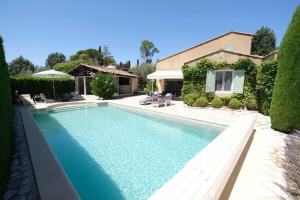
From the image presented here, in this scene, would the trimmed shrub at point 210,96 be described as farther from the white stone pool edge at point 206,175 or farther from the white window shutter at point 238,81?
the white stone pool edge at point 206,175

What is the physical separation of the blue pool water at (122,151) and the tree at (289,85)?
3.86 meters

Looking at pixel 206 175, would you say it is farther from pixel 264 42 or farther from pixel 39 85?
pixel 264 42

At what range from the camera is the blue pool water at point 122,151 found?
18.1ft

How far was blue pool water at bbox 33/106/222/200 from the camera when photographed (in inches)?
217

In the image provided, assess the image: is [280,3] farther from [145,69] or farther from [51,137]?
[145,69]

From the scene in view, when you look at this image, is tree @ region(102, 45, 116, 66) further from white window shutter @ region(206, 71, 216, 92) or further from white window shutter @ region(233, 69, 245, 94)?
white window shutter @ region(233, 69, 245, 94)

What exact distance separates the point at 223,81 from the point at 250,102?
3.50 meters

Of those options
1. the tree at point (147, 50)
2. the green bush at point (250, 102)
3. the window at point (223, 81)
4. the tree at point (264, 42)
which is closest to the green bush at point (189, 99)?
the window at point (223, 81)

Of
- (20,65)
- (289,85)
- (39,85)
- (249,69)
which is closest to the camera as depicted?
(289,85)

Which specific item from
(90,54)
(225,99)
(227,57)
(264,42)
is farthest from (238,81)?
(90,54)

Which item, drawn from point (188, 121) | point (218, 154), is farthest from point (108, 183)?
point (188, 121)

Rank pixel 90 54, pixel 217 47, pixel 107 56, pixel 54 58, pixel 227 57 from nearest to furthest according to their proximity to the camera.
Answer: pixel 227 57
pixel 217 47
pixel 107 56
pixel 90 54
pixel 54 58

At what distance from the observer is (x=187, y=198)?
10.5 ft

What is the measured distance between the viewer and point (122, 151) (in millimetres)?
8180
